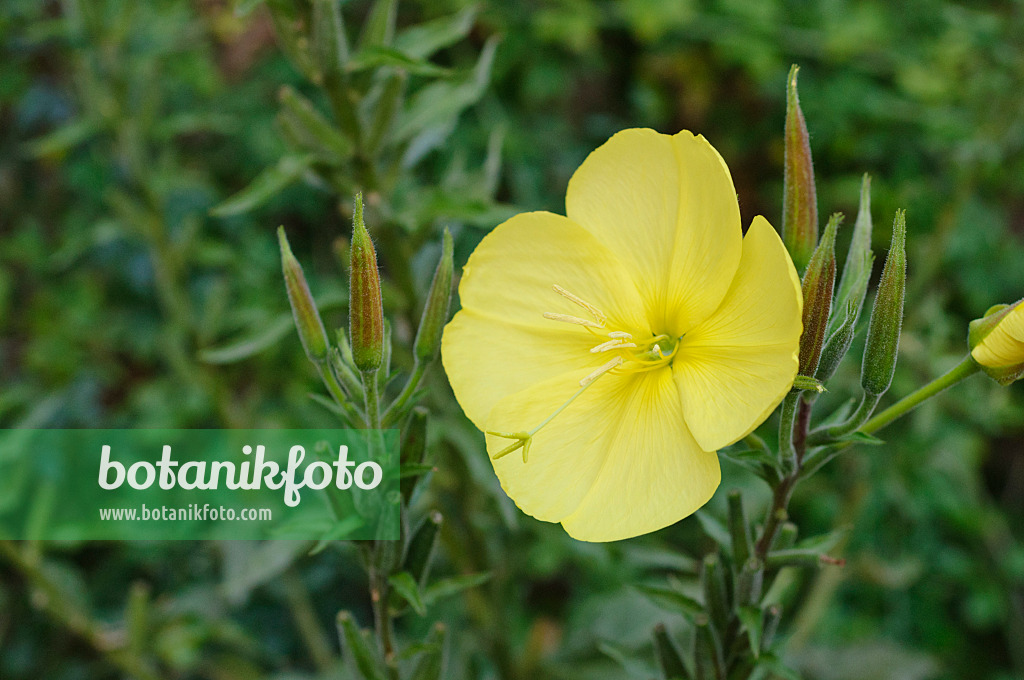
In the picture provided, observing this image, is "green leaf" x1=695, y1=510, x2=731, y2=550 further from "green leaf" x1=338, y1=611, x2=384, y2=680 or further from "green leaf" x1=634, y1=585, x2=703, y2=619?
"green leaf" x1=338, y1=611, x2=384, y2=680

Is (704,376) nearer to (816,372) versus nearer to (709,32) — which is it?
(816,372)

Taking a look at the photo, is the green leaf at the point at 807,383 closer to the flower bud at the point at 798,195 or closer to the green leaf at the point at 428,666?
the flower bud at the point at 798,195

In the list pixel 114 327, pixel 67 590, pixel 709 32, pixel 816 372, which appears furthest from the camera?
pixel 709 32

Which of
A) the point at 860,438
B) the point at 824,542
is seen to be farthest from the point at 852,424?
the point at 824,542

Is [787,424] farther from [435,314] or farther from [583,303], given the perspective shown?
[435,314]

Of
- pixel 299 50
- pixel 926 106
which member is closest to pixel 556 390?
pixel 299 50
